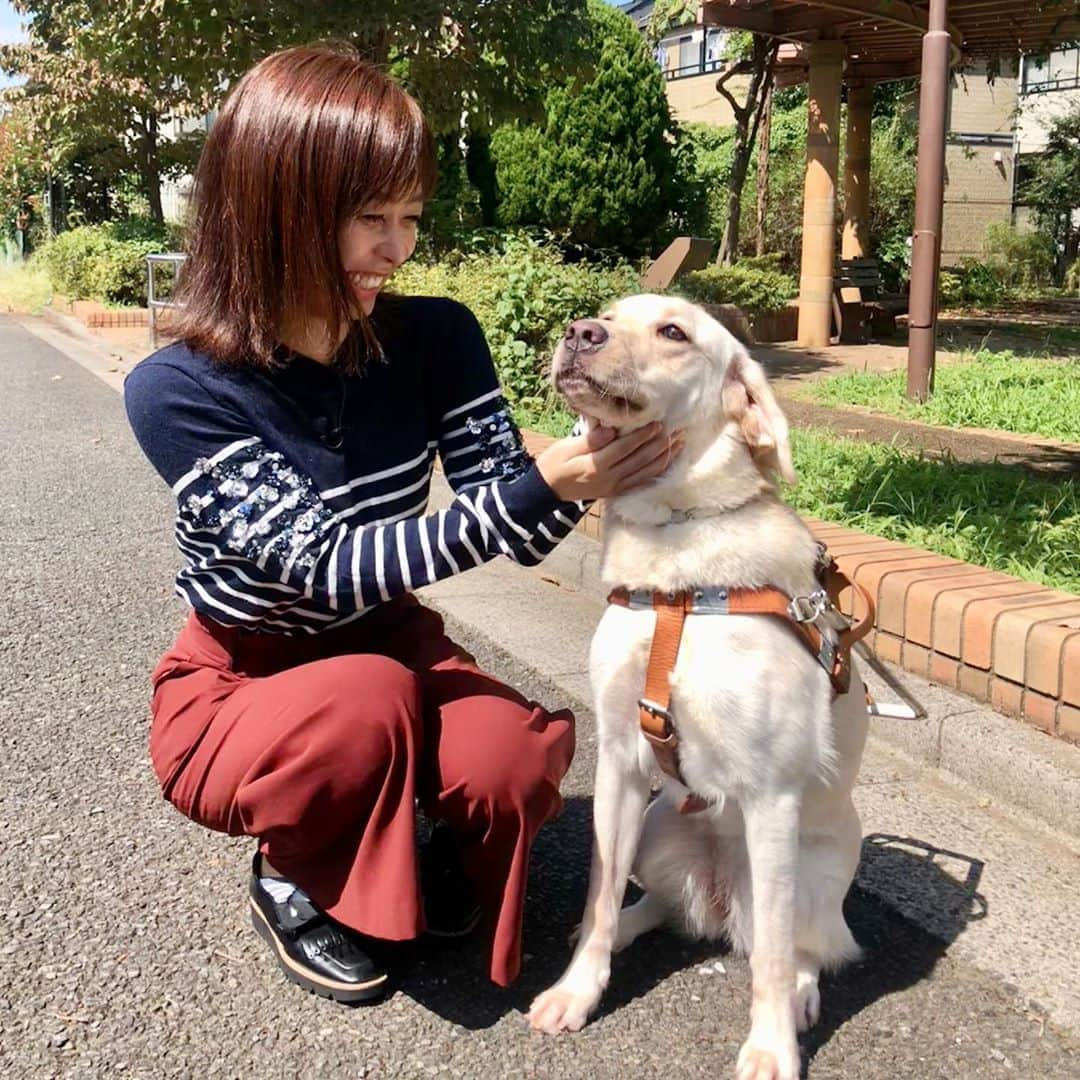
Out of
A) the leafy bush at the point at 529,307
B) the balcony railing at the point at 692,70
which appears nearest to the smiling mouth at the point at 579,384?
the leafy bush at the point at 529,307

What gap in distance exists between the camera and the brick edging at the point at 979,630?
275cm

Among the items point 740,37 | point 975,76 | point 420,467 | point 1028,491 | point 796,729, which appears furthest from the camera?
point 975,76

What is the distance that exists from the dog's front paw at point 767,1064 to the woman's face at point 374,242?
150 cm

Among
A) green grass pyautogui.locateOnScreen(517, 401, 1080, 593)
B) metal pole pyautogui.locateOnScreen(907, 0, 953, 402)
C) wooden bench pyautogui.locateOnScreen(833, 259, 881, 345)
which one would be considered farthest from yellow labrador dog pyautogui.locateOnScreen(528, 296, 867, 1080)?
wooden bench pyautogui.locateOnScreen(833, 259, 881, 345)

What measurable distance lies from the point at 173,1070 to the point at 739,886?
3.31ft

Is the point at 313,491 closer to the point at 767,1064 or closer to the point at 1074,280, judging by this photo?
the point at 767,1064

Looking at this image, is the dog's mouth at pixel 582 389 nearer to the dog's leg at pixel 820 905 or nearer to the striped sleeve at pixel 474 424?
the striped sleeve at pixel 474 424

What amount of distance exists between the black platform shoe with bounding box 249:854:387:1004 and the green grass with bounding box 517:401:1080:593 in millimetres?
2218

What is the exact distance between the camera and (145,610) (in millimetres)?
4453

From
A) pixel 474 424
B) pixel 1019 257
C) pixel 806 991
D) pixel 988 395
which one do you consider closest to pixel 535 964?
pixel 806 991

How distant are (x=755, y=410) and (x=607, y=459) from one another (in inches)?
11.0

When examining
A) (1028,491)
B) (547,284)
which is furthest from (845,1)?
(1028,491)

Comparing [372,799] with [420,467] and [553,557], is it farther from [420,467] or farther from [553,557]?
[553,557]

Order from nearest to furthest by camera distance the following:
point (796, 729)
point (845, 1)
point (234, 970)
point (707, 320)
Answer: point (796, 729)
point (707, 320)
point (234, 970)
point (845, 1)
